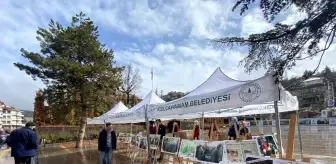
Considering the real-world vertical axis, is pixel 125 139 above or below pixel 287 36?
below

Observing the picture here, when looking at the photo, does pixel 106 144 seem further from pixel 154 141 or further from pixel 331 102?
pixel 331 102

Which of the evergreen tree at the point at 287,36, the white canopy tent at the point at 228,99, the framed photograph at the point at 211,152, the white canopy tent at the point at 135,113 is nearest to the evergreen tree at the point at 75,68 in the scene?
the white canopy tent at the point at 135,113

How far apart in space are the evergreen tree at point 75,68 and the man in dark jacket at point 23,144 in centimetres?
1399

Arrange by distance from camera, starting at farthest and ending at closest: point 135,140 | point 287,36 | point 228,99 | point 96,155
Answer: point 96,155
point 135,140
point 228,99
point 287,36

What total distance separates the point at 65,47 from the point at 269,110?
16120mm

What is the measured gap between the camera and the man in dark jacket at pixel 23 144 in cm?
833

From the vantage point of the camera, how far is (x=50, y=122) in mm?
37531

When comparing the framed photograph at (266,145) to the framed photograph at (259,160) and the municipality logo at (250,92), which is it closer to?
the municipality logo at (250,92)

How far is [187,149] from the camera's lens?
28.8ft

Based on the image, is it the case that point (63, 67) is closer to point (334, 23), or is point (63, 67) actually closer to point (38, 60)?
point (38, 60)

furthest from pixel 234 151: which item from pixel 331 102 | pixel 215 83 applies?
pixel 331 102

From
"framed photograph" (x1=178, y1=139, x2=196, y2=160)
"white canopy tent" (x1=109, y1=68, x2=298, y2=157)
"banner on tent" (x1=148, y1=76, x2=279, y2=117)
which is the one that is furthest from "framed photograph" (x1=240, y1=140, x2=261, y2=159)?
"framed photograph" (x1=178, y1=139, x2=196, y2=160)

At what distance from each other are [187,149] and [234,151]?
6.31ft

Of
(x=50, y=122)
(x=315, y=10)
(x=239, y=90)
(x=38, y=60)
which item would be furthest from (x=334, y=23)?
(x=50, y=122)
